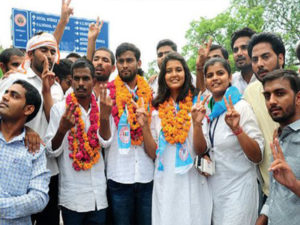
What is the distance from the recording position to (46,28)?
11.8m

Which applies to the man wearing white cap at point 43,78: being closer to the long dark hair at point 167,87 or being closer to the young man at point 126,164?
the young man at point 126,164

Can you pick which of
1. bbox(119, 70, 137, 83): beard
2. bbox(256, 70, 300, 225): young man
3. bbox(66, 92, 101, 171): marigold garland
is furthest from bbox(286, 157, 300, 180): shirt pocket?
bbox(119, 70, 137, 83): beard

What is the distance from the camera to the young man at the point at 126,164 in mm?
3365

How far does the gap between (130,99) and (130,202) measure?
1.23 metres

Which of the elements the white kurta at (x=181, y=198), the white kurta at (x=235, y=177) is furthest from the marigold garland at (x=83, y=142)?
the white kurta at (x=235, y=177)

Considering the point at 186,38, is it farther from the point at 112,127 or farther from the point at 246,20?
the point at 112,127

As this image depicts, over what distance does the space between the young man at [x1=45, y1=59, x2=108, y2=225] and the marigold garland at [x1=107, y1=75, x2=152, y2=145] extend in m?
0.29

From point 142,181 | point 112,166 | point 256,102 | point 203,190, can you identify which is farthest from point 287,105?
point 112,166

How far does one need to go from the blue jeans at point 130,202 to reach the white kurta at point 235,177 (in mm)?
772

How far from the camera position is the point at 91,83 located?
3477 mm

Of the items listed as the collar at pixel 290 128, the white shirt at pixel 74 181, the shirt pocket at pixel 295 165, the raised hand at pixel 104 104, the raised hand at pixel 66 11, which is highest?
the raised hand at pixel 66 11

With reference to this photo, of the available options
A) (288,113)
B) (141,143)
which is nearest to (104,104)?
(141,143)

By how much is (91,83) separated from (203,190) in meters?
1.75

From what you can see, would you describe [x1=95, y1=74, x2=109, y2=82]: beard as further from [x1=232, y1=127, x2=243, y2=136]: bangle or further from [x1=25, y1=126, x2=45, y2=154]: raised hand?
[x1=232, y1=127, x2=243, y2=136]: bangle
